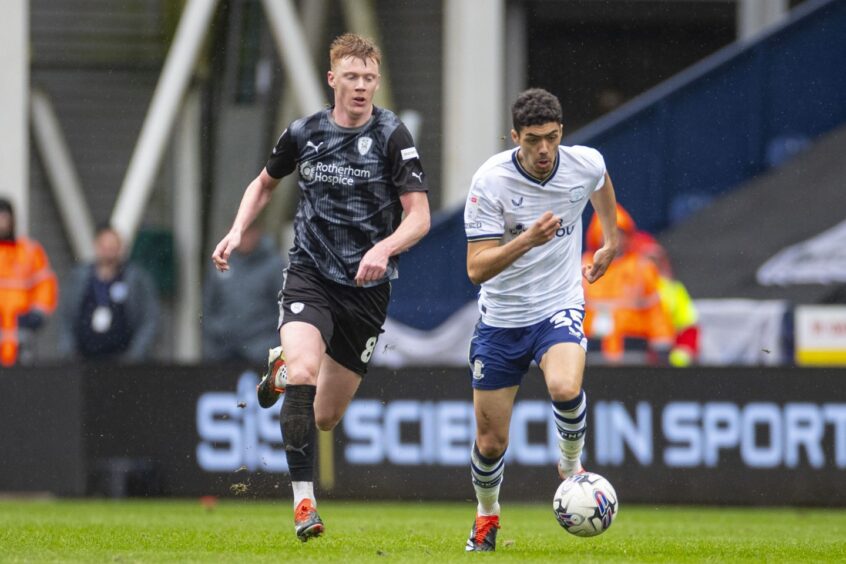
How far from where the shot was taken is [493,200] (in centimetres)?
860

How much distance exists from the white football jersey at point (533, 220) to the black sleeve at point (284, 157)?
1.00 m

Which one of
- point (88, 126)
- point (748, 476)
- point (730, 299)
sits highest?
point (88, 126)

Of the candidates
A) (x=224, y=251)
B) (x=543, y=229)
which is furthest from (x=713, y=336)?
(x=543, y=229)

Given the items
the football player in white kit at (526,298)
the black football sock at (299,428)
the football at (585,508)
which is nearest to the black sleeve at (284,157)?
the football player in white kit at (526,298)

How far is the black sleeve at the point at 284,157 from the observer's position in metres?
8.98

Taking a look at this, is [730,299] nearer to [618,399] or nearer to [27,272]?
[618,399]

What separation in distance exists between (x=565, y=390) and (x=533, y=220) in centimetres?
89

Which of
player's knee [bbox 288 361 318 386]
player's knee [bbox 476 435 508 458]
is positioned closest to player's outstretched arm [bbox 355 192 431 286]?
player's knee [bbox 288 361 318 386]

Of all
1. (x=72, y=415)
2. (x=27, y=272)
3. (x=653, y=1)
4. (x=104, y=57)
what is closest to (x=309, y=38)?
(x=104, y=57)

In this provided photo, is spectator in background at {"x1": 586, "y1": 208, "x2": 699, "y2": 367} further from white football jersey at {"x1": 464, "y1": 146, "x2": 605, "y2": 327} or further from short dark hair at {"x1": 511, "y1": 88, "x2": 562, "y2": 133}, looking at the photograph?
short dark hair at {"x1": 511, "y1": 88, "x2": 562, "y2": 133}

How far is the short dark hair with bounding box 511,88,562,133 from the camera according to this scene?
828 cm

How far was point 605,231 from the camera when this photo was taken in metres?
9.13

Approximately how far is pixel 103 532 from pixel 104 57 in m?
12.1

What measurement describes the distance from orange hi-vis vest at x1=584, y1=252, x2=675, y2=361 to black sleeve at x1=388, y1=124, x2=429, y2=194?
6.16 metres
